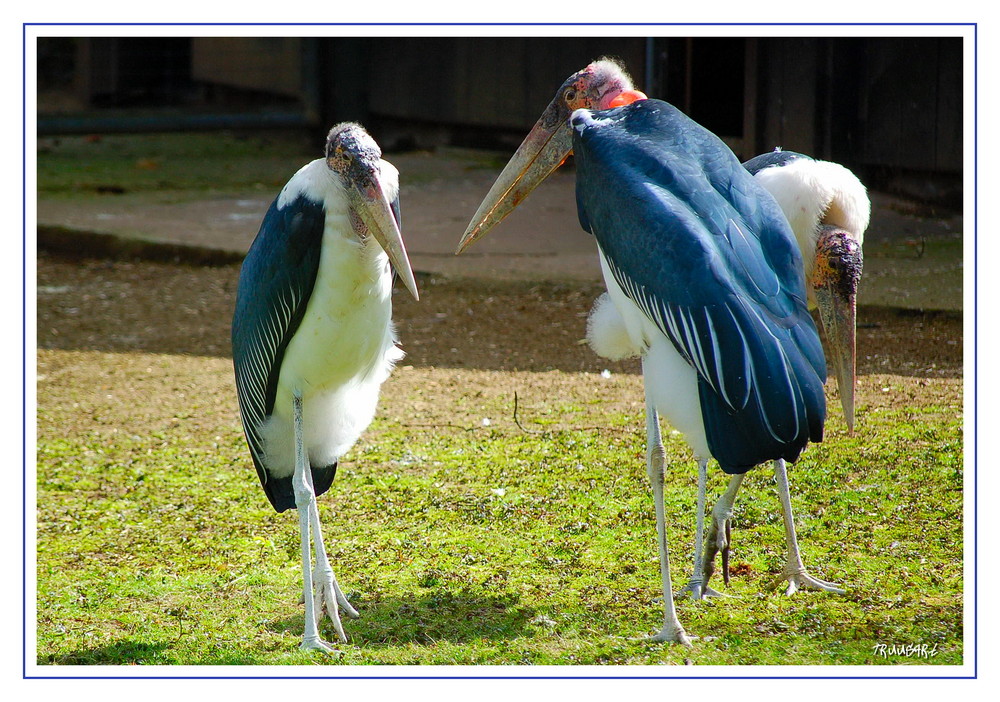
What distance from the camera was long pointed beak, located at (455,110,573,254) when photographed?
11.8 feet

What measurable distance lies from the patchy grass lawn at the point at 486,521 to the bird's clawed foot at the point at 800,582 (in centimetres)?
4

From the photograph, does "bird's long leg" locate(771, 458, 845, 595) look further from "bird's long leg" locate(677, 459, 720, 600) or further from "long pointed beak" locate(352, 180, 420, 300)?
"long pointed beak" locate(352, 180, 420, 300)

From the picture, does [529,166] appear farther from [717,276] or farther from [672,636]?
[672,636]

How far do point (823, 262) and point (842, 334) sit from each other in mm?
217

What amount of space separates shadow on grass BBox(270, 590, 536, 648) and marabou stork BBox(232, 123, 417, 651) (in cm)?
7

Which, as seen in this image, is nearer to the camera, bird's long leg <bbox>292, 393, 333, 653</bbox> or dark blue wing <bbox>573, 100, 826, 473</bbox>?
dark blue wing <bbox>573, 100, 826, 473</bbox>

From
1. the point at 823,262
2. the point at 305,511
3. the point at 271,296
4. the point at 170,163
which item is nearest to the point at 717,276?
Result: the point at 823,262

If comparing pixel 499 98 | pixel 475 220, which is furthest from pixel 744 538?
pixel 499 98

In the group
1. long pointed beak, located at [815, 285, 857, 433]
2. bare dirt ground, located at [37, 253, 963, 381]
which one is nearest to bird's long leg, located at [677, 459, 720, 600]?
long pointed beak, located at [815, 285, 857, 433]

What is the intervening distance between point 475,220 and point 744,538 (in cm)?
131

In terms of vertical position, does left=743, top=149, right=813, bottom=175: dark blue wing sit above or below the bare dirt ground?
above

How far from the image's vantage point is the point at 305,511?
331cm

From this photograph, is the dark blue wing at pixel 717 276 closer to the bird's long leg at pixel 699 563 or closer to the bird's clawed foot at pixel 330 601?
the bird's long leg at pixel 699 563

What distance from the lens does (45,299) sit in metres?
6.85
